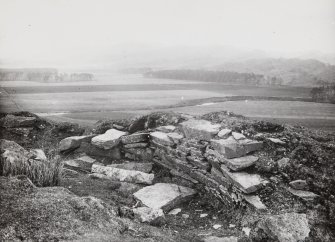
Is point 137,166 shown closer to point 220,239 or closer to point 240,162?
point 240,162

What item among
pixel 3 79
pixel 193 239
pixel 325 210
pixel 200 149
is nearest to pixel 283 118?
pixel 200 149

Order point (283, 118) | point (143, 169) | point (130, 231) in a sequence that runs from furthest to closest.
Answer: point (283, 118) → point (143, 169) → point (130, 231)

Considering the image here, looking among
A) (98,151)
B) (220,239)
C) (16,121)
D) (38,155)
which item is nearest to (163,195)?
(220,239)

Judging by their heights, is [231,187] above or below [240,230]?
above

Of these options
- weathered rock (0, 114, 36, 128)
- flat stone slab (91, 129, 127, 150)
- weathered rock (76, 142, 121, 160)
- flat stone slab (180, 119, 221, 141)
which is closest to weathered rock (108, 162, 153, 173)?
weathered rock (76, 142, 121, 160)

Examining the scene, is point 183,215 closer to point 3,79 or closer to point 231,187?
point 231,187

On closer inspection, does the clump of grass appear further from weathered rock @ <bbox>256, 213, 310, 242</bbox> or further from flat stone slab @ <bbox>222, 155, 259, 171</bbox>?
weathered rock @ <bbox>256, 213, 310, 242</bbox>

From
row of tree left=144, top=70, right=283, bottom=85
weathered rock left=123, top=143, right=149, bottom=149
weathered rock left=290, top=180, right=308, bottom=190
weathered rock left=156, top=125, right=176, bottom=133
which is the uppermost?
row of tree left=144, top=70, right=283, bottom=85

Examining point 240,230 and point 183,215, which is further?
point 183,215
